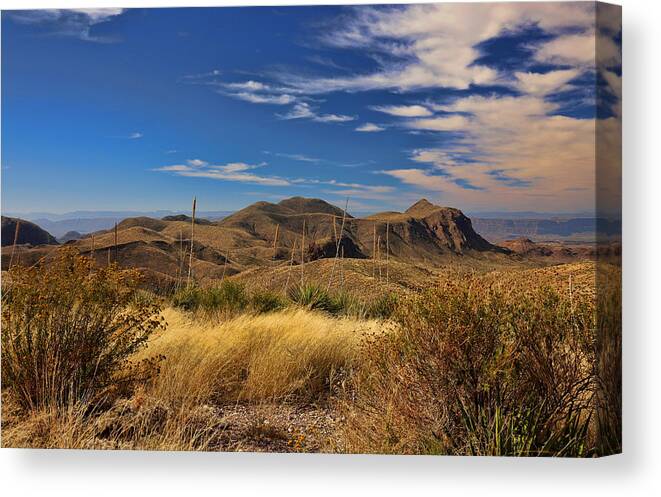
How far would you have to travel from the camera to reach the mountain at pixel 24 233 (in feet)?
16.4

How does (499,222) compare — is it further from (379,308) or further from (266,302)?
(266,302)

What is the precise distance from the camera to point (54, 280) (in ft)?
15.5

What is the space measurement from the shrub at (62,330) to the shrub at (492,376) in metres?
1.82

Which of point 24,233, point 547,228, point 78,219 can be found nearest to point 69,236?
point 78,219

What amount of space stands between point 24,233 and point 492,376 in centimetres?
349

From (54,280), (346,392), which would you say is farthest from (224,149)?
(346,392)

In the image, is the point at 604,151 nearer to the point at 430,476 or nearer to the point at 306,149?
the point at 430,476

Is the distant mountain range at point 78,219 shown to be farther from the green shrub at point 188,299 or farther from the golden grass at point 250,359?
the green shrub at point 188,299

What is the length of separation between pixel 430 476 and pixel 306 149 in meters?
2.93

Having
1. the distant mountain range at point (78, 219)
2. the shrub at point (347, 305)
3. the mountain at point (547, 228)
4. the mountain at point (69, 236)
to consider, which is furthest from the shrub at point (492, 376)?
the shrub at point (347, 305)

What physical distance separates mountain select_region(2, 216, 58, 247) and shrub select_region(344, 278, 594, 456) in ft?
9.31

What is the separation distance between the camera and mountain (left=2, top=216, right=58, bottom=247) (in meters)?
4.99

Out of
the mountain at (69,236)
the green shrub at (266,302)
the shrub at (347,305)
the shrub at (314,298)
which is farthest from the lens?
the shrub at (314,298)

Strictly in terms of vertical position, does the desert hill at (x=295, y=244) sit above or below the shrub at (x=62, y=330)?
above
